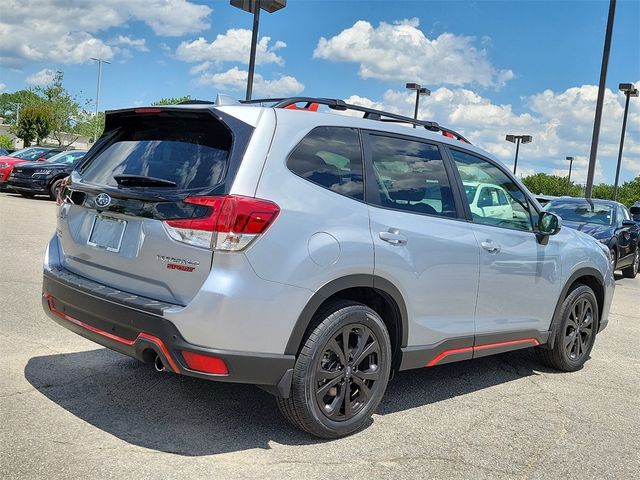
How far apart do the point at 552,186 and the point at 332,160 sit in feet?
218

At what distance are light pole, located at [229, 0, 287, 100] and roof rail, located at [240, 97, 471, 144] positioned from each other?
871 cm

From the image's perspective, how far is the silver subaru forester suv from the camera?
10.5ft

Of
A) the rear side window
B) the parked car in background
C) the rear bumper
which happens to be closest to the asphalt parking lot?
the rear bumper

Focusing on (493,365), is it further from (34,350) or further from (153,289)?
(34,350)

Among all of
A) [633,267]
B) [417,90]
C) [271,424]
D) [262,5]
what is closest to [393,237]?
[271,424]

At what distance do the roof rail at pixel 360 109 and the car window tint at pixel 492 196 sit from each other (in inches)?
8.9

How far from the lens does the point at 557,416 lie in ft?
14.6

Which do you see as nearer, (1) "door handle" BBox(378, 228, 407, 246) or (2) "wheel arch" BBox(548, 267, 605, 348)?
(1) "door handle" BBox(378, 228, 407, 246)

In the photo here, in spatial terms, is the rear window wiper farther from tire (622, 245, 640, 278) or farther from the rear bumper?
tire (622, 245, 640, 278)

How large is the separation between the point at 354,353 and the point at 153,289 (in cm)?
122

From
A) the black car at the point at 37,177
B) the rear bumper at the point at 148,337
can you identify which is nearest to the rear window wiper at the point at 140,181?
the rear bumper at the point at 148,337

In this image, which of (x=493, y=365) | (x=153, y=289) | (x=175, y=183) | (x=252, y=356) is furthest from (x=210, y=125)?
(x=493, y=365)

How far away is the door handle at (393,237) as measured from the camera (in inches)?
147

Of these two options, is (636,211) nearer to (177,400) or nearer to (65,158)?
(177,400)
